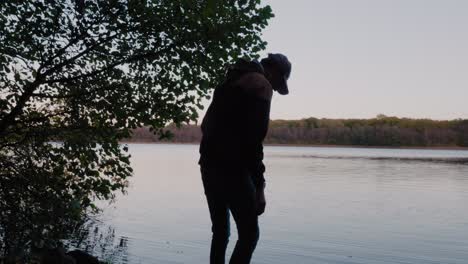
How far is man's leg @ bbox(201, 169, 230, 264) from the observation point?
5.07 m

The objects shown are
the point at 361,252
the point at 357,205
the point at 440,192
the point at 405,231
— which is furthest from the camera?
the point at 440,192

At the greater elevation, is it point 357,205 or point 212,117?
point 212,117

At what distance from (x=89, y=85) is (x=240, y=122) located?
4092 mm

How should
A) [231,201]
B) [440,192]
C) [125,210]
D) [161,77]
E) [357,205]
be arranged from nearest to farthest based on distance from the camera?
[231,201], [161,77], [125,210], [357,205], [440,192]

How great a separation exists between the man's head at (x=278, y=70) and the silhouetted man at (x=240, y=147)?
0.09 meters

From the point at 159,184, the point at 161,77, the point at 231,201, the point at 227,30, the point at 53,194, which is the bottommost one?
the point at 159,184

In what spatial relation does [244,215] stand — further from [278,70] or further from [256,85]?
[278,70]

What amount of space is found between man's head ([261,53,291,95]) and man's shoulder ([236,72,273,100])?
0.38 m

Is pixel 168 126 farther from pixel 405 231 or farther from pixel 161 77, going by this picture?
pixel 405 231

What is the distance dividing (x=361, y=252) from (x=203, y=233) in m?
5.69

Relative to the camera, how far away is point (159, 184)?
43.4 metres

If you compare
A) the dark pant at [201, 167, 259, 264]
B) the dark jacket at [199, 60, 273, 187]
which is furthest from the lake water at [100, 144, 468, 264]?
the dark jacket at [199, 60, 273, 187]

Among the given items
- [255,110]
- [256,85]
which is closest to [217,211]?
[255,110]

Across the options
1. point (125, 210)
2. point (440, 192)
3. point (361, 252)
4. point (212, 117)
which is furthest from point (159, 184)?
point (212, 117)
